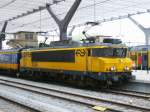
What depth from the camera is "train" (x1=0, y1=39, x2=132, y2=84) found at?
19094 millimetres

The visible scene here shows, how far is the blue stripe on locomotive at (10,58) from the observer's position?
30.7m

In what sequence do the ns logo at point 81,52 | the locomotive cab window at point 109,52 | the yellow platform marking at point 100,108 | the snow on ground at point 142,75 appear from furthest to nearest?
the snow on ground at point 142,75 < the ns logo at point 81,52 < the locomotive cab window at point 109,52 < the yellow platform marking at point 100,108

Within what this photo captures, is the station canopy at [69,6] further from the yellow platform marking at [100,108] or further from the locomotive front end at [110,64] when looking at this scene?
the yellow platform marking at [100,108]

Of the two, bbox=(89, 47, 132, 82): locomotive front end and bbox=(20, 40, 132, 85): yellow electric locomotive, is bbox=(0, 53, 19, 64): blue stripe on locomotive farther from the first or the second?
bbox=(89, 47, 132, 82): locomotive front end

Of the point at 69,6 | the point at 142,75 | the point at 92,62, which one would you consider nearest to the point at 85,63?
the point at 92,62

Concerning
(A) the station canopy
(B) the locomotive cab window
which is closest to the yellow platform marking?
(B) the locomotive cab window

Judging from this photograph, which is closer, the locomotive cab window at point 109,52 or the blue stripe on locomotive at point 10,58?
the locomotive cab window at point 109,52

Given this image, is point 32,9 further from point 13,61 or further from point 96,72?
point 96,72

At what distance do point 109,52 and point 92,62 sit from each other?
112cm

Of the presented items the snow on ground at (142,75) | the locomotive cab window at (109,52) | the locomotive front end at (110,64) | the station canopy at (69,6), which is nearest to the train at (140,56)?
the station canopy at (69,6)

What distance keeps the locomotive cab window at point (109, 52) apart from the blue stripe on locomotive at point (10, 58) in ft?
41.1

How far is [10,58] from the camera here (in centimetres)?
3250

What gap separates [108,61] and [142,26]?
61.9 metres

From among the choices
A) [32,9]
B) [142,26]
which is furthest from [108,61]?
[142,26]
